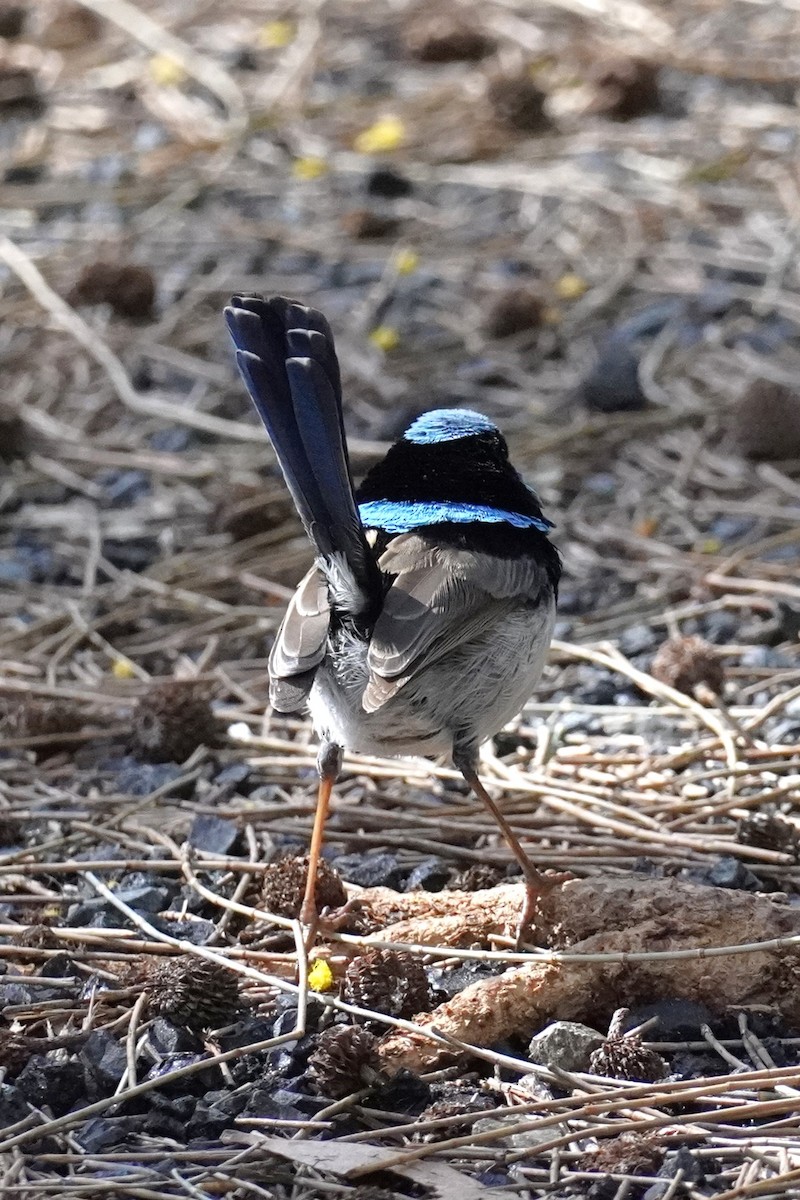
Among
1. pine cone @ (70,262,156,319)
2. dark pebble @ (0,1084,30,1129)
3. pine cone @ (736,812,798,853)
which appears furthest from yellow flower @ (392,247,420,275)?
dark pebble @ (0,1084,30,1129)

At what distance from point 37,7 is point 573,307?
15.6 ft

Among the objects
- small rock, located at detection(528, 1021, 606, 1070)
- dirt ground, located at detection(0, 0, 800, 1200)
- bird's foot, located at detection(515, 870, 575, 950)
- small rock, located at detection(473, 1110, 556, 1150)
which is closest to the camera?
small rock, located at detection(473, 1110, 556, 1150)

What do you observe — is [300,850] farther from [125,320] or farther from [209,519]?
[125,320]

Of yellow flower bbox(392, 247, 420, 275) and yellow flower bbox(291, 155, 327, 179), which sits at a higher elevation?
yellow flower bbox(291, 155, 327, 179)

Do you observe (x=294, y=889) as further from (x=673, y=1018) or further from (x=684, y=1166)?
(x=684, y=1166)

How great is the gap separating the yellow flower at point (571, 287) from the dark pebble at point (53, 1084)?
14.7 ft

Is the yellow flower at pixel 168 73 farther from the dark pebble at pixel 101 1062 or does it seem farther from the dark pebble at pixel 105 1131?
the dark pebble at pixel 105 1131

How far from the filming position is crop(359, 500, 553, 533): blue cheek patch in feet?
11.7

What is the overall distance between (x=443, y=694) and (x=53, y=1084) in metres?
1.13

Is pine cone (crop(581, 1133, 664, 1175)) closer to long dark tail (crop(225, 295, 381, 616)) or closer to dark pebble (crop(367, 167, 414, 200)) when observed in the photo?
long dark tail (crop(225, 295, 381, 616))

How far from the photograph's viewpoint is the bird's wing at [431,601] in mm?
3248

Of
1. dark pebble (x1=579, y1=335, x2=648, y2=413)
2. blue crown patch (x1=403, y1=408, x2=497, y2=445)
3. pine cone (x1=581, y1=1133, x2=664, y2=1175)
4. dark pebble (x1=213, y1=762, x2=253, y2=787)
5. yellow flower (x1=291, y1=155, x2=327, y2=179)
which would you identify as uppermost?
blue crown patch (x1=403, y1=408, x2=497, y2=445)

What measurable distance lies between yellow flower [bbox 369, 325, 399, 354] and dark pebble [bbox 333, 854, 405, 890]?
3061 millimetres

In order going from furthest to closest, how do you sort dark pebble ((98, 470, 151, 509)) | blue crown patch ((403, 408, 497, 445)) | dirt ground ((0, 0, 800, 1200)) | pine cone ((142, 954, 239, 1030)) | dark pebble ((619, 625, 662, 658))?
dark pebble ((98, 470, 151, 509))
dark pebble ((619, 625, 662, 658))
blue crown patch ((403, 408, 497, 445))
pine cone ((142, 954, 239, 1030))
dirt ground ((0, 0, 800, 1200))
